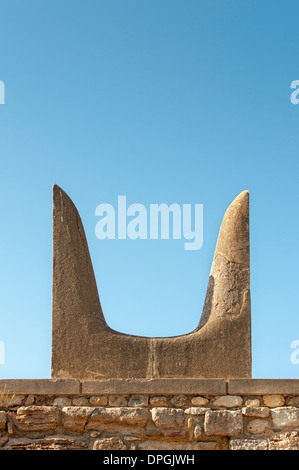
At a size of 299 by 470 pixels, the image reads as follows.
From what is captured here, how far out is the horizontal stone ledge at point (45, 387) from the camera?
596 cm

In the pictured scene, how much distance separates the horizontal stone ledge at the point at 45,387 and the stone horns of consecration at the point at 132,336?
4.3 inches

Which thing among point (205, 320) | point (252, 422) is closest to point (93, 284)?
point (205, 320)

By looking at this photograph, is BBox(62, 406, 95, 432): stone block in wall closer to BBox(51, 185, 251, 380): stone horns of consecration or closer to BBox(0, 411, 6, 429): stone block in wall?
BBox(51, 185, 251, 380): stone horns of consecration

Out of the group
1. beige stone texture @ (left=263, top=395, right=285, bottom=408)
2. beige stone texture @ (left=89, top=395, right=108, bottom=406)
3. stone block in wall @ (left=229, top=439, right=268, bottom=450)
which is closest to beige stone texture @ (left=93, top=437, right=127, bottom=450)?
beige stone texture @ (left=89, top=395, right=108, bottom=406)

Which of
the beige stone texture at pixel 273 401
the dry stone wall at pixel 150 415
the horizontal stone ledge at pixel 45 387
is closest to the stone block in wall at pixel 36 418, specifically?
the dry stone wall at pixel 150 415

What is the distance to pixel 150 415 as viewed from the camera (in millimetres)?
5879

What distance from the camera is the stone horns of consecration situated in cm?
611

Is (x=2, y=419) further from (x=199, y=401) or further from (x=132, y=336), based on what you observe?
(x=199, y=401)

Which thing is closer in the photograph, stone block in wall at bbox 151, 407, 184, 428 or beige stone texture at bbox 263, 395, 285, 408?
stone block in wall at bbox 151, 407, 184, 428

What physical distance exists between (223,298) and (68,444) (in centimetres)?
192

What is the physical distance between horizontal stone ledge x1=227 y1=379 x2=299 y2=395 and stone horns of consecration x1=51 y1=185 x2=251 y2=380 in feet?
0.51

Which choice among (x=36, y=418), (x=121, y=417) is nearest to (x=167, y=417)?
(x=121, y=417)

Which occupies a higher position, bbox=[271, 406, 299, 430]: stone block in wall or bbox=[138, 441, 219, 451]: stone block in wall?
bbox=[271, 406, 299, 430]: stone block in wall
